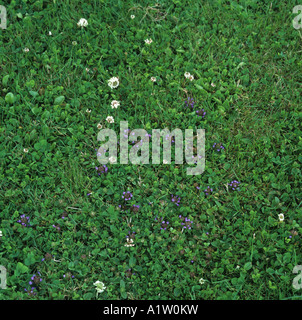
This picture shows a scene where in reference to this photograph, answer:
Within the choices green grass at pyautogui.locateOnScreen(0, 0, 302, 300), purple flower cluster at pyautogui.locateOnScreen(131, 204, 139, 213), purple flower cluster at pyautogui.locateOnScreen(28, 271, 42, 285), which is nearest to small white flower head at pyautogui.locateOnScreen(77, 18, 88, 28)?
green grass at pyautogui.locateOnScreen(0, 0, 302, 300)

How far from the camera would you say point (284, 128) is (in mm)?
3996

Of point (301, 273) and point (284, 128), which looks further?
point (284, 128)

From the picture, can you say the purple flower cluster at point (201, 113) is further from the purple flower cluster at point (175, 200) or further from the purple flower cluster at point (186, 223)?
the purple flower cluster at point (186, 223)

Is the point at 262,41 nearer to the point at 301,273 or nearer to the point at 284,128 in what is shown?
the point at 284,128

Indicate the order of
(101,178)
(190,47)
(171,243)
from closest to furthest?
(171,243)
(101,178)
(190,47)

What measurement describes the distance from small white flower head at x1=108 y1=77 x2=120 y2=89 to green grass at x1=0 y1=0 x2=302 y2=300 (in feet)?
0.19

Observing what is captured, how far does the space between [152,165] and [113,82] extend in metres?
1.04

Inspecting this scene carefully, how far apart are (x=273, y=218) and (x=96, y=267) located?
5.16ft

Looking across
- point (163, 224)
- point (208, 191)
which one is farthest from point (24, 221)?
point (208, 191)

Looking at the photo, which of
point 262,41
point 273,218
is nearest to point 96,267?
point 273,218

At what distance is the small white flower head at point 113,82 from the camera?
4.15 meters

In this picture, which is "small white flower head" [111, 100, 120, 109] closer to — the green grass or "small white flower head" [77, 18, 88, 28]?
the green grass

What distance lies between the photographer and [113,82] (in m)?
4.16

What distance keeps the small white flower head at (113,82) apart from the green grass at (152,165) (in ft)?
0.19
